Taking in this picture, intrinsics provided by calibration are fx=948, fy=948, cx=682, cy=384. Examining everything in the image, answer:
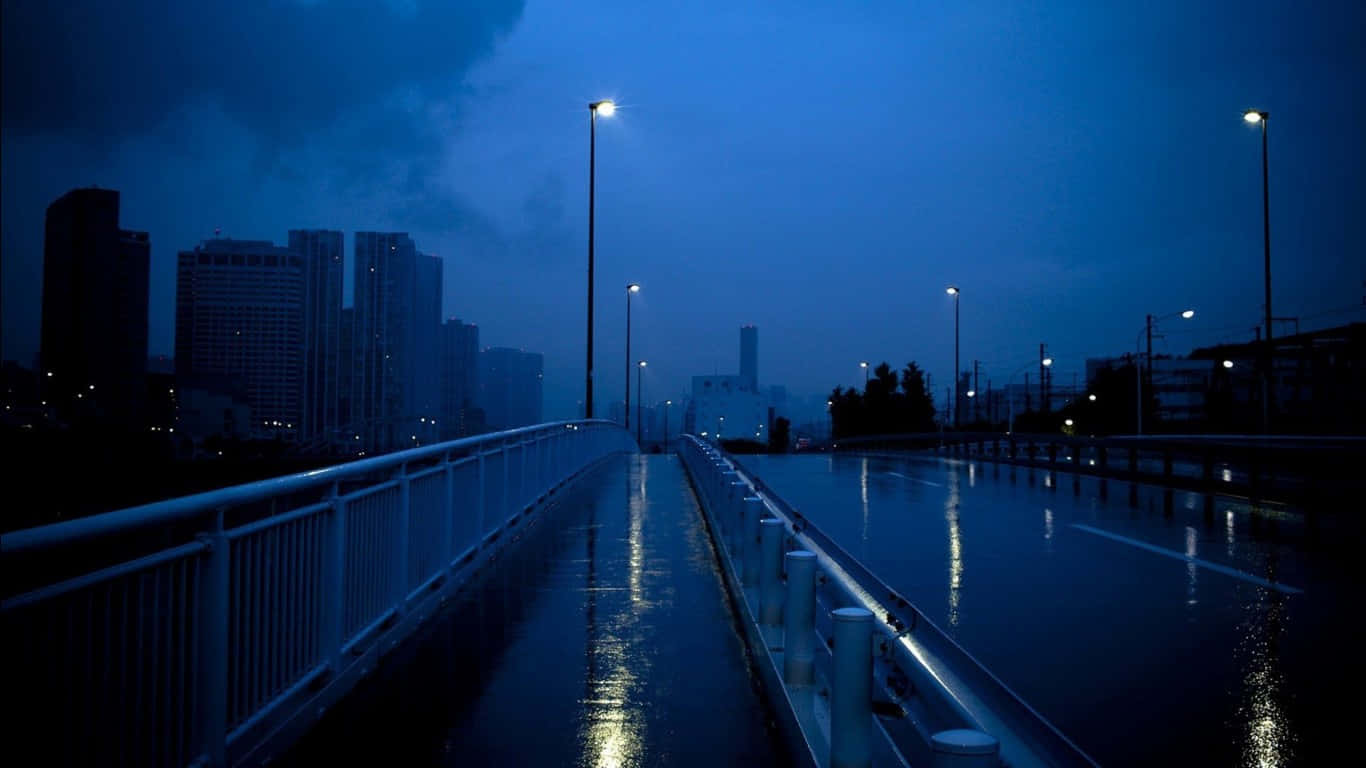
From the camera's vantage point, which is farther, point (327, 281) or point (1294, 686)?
point (327, 281)

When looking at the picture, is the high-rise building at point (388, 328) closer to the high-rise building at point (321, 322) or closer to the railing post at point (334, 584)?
the high-rise building at point (321, 322)

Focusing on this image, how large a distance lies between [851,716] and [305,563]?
3.33 metres

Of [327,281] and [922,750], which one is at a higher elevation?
[327,281]

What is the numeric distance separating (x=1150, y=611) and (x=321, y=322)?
71.8 metres

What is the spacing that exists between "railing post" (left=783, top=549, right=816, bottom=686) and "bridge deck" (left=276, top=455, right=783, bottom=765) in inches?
14.9

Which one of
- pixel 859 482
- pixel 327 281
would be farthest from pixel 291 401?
pixel 859 482

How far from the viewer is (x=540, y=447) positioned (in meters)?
15.1

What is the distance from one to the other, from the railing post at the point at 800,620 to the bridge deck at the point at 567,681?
0.38 metres

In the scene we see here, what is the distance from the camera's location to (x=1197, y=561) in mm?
10523

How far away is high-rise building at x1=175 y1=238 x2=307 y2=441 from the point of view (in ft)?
235

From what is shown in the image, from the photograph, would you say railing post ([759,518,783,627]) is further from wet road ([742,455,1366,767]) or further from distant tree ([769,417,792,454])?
distant tree ([769,417,792,454])

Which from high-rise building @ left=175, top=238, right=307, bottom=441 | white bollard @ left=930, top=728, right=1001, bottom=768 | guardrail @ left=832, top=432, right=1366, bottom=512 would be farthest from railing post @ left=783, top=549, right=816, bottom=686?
high-rise building @ left=175, top=238, right=307, bottom=441

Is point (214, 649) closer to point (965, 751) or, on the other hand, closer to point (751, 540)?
point (965, 751)

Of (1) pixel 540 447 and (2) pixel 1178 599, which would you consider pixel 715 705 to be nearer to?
(2) pixel 1178 599
